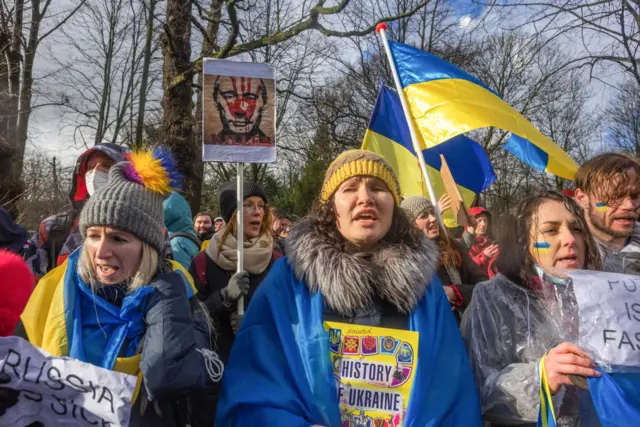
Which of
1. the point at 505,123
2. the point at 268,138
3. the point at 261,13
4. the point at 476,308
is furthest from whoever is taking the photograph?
the point at 261,13

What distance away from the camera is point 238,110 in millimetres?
3363

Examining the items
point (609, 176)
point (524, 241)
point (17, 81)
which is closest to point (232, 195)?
point (524, 241)

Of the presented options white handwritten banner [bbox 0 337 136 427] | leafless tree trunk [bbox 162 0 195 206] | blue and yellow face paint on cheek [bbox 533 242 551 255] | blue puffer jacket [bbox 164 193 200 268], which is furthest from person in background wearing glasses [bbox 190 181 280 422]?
leafless tree trunk [bbox 162 0 195 206]

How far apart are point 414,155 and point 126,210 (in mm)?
3123

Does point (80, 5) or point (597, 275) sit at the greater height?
point (80, 5)

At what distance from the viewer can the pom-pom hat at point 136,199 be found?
205 centimetres

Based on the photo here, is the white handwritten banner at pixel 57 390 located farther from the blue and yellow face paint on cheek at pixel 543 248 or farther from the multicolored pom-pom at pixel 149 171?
the blue and yellow face paint on cheek at pixel 543 248

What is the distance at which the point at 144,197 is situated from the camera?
2148mm

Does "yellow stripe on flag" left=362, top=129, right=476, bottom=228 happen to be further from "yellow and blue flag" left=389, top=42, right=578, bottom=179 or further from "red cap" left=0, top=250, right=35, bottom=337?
"red cap" left=0, top=250, right=35, bottom=337

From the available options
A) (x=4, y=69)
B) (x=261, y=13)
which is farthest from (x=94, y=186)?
(x=261, y=13)

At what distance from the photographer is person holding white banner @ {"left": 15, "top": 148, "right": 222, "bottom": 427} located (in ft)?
5.94

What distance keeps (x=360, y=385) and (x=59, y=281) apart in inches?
49.7

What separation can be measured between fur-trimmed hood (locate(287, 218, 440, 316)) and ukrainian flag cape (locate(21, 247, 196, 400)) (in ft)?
2.02

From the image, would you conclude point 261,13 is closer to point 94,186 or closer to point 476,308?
point 94,186
